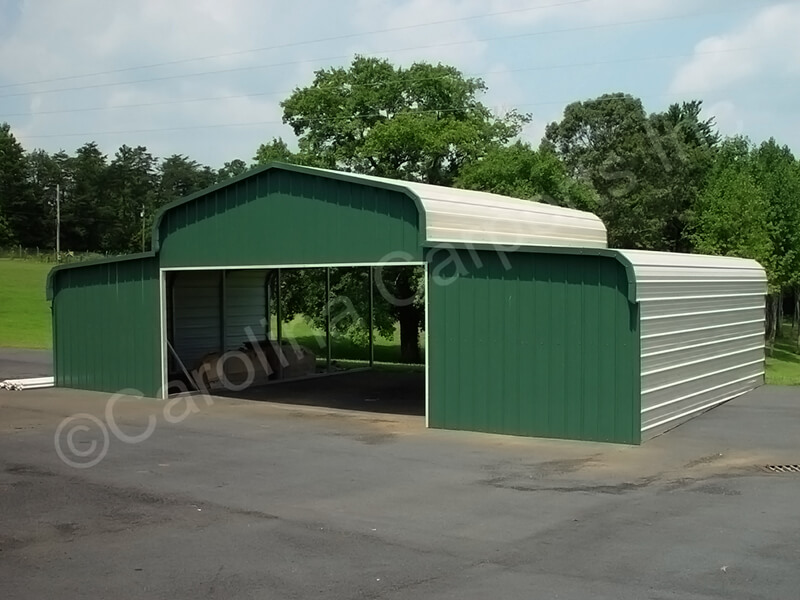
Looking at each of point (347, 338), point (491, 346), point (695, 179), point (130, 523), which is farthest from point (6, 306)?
point (130, 523)

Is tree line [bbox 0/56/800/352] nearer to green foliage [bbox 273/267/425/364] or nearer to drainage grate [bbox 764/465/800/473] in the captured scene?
green foliage [bbox 273/267/425/364]

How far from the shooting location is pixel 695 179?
145ft

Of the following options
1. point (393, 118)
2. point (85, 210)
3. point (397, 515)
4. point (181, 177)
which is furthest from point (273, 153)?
point (181, 177)

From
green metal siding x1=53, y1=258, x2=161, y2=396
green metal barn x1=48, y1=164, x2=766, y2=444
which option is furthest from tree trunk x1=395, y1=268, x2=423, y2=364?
green metal siding x1=53, y1=258, x2=161, y2=396

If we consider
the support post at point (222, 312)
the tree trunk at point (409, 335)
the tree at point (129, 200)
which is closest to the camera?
the support post at point (222, 312)

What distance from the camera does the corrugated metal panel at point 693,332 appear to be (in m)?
13.3

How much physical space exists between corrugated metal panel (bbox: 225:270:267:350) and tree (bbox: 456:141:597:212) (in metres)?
8.37

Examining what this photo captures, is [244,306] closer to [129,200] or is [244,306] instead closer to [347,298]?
[347,298]

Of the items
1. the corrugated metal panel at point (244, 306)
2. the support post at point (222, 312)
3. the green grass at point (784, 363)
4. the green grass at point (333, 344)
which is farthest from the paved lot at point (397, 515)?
the green grass at point (333, 344)

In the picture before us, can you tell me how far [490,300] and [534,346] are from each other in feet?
3.17

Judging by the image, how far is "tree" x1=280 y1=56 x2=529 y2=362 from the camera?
1216 inches

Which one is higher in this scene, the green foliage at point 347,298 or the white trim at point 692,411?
the green foliage at point 347,298

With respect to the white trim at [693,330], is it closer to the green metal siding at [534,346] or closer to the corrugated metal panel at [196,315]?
the green metal siding at [534,346]

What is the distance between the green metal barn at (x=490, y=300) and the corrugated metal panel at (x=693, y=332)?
0.04 meters
